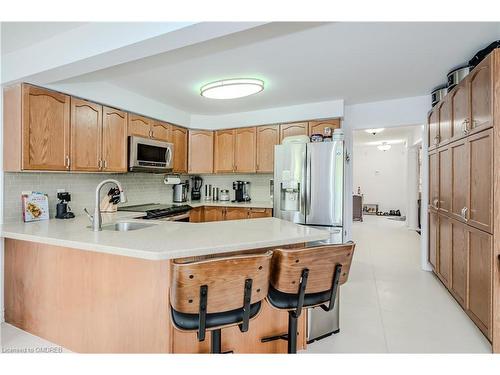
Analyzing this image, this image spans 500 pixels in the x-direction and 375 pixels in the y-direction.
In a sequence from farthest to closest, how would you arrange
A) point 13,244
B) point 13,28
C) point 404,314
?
point 404,314 → point 13,244 → point 13,28

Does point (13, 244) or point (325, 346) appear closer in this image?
point (325, 346)

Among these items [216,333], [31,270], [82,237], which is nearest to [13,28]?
[82,237]

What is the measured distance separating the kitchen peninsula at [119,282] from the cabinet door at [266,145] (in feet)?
7.02

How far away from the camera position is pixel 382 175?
10.3 meters

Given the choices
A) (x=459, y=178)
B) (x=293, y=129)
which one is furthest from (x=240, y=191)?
(x=459, y=178)

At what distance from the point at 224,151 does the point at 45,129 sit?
2580 mm

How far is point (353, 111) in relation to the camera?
4.34 metres

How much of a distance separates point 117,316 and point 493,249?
105 inches

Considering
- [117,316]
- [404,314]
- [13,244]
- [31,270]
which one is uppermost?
[13,244]

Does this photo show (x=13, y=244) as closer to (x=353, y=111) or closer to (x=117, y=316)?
(x=117, y=316)

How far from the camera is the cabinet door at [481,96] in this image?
212 cm

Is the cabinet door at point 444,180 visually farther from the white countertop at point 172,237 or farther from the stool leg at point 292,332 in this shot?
the stool leg at point 292,332

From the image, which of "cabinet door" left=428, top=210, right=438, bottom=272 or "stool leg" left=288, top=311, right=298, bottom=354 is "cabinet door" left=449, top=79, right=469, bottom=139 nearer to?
"cabinet door" left=428, top=210, right=438, bottom=272

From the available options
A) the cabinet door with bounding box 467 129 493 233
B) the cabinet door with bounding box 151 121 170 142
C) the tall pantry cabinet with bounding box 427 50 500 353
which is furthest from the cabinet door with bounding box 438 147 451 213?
the cabinet door with bounding box 151 121 170 142
